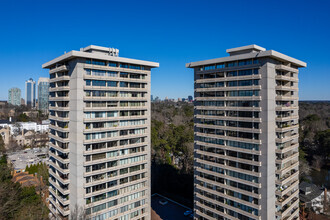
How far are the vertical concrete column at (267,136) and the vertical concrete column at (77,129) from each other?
21027 millimetres

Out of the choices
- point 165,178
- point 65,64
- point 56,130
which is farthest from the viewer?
point 165,178

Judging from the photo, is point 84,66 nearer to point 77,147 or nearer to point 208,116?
point 77,147

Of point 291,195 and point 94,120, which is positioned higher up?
point 94,120

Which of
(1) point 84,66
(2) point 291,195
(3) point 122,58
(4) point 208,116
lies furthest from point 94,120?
(2) point 291,195

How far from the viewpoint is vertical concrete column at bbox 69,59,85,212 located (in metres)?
27.7

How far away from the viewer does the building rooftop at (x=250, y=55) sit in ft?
84.0

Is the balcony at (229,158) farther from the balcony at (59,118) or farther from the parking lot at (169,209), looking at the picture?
the balcony at (59,118)

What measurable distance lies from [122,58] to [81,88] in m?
6.76

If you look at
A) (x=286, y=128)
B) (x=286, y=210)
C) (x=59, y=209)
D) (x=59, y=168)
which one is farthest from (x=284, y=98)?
(x=59, y=209)

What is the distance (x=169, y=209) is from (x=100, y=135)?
21426 millimetres

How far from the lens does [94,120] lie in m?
28.7

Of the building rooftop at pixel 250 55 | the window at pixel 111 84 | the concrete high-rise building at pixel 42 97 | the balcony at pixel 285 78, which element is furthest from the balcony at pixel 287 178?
the concrete high-rise building at pixel 42 97

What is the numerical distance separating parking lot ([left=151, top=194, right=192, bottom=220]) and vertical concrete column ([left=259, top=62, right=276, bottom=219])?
16.7 metres

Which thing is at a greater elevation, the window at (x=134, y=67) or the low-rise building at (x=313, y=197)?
the window at (x=134, y=67)
